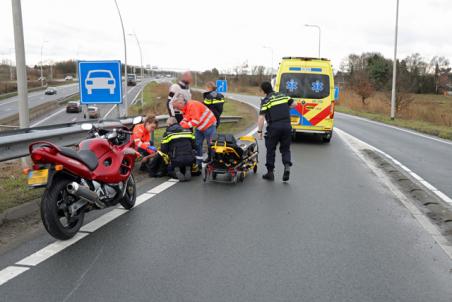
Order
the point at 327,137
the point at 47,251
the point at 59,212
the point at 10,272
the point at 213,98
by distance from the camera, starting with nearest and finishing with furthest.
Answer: the point at 10,272 < the point at 47,251 < the point at 59,212 < the point at 213,98 < the point at 327,137

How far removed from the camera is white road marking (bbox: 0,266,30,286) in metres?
3.83

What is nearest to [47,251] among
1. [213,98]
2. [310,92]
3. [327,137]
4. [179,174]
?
[179,174]

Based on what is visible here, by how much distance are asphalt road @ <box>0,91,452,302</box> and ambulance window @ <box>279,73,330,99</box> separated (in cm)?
774

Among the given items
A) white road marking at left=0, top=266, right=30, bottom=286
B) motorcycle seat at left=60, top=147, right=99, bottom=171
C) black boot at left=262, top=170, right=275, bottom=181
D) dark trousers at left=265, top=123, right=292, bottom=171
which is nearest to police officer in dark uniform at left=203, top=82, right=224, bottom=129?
dark trousers at left=265, top=123, right=292, bottom=171

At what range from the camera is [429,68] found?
271 ft

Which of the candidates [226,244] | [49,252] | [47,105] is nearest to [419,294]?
[226,244]

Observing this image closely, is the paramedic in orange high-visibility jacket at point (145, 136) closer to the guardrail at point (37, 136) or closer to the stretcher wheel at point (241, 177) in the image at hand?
the guardrail at point (37, 136)

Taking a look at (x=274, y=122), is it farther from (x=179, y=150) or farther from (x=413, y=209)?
(x=413, y=209)

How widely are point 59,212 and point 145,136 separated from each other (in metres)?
4.27

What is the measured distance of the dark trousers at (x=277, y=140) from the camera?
8.52 metres

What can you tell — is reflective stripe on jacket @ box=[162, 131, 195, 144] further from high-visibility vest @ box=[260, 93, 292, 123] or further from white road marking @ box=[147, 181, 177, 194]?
high-visibility vest @ box=[260, 93, 292, 123]

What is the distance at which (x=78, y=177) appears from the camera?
16.4 ft

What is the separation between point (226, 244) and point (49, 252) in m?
1.75

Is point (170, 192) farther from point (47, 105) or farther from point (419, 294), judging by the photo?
point (47, 105)
